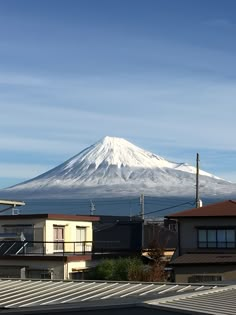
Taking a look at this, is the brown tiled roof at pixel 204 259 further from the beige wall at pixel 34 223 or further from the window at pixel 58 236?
the beige wall at pixel 34 223

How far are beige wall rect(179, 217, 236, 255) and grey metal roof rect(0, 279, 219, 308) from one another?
16.9 meters

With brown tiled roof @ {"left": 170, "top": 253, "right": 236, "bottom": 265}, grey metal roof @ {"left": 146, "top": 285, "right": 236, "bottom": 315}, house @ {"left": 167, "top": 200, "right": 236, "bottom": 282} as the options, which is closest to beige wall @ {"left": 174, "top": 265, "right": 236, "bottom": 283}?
brown tiled roof @ {"left": 170, "top": 253, "right": 236, "bottom": 265}

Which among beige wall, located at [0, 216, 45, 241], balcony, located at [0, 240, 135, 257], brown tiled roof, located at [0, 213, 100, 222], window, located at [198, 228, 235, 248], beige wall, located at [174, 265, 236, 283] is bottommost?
beige wall, located at [174, 265, 236, 283]

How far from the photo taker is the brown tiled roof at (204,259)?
33219mm

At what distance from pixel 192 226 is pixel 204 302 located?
2424 centimetres

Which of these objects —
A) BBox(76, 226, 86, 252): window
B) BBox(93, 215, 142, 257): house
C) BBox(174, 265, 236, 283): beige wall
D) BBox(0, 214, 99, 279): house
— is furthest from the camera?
→ BBox(93, 215, 142, 257): house

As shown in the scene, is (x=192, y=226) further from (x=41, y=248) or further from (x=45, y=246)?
(x=41, y=248)

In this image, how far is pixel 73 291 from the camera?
19.1 meters

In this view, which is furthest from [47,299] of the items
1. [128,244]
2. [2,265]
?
[128,244]

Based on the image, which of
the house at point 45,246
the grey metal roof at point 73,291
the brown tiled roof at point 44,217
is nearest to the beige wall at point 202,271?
the house at point 45,246

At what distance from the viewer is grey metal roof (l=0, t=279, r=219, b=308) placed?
17.3 metres

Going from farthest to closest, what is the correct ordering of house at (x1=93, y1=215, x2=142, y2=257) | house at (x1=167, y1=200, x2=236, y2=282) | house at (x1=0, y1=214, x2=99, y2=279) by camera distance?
house at (x1=93, y1=215, x2=142, y2=257)
house at (x1=167, y1=200, x2=236, y2=282)
house at (x1=0, y1=214, x2=99, y2=279)

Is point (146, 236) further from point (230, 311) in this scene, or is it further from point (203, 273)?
point (230, 311)

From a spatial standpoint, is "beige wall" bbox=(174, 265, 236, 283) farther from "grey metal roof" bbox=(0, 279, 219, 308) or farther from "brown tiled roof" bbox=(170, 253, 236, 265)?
"grey metal roof" bbox=(0, 279, 219, 308)
